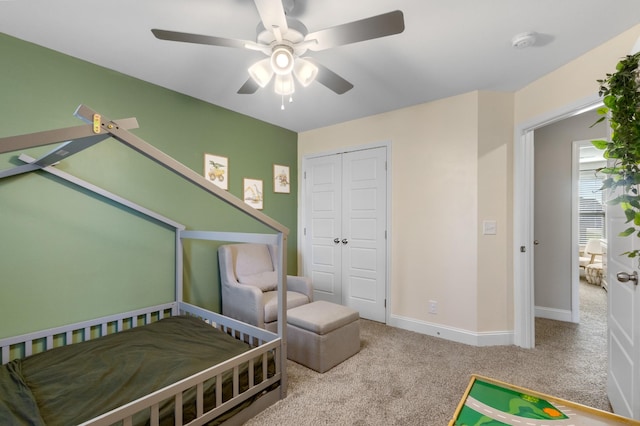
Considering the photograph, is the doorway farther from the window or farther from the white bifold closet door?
the window

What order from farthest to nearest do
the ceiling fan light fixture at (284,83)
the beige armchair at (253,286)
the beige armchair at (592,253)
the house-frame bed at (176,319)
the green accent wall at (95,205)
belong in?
the beige armchair at (592,253) < the beige armchair at (253,286) < the green accent wall at (95,205) < the ceiling fan light fixture at (284,83) < the house-frame bed at (176,319)

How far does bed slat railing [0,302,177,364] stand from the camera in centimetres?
189

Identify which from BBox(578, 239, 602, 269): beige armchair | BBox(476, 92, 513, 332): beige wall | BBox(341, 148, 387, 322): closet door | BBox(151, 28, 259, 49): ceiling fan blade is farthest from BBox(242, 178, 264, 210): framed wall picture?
BBox(578, 239, 602, 269): beige armchair

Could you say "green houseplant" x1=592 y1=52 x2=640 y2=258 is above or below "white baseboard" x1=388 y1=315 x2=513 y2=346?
above

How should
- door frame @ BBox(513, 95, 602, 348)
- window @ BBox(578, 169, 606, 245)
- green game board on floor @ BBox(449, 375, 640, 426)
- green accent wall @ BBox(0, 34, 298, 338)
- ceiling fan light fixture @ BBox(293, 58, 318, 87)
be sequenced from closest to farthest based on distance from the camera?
green game board on floor @ BBox(449, 375, 640, 426) → ceiling fan light fixture @ BBox(293, 58, 318, 87) → green accent wall @ BBox(0, 34, 298, 338) → door frame @ BBox(513, 95, 602, 348) → window @ BBox(578, 169, 606, 245)

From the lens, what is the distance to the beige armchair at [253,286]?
102 inches

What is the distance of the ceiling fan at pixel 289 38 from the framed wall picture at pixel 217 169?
4.69 ft

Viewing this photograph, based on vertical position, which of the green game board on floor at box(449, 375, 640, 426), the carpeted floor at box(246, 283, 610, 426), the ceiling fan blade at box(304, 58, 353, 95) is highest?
the ceiling fan blade at box(304, 58, 353, 95)

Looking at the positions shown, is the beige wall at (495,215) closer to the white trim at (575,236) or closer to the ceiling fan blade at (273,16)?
the white trim at (575,236)

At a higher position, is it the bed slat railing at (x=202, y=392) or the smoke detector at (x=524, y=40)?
the smoke detector at (x=524, y=40)

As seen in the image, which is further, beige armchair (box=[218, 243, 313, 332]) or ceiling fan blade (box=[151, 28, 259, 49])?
beige armchair (box=[218, 243, 313, 332])

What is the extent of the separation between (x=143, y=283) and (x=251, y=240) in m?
1.25

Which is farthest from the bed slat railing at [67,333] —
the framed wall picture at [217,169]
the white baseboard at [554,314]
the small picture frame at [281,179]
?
the white baseboard at [554,314]

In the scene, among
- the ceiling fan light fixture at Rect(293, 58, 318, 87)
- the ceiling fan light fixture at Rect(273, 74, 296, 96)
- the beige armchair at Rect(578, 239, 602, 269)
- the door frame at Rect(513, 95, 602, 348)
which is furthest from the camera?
the beige armchair at Rect(578, 239, 602, 269)
